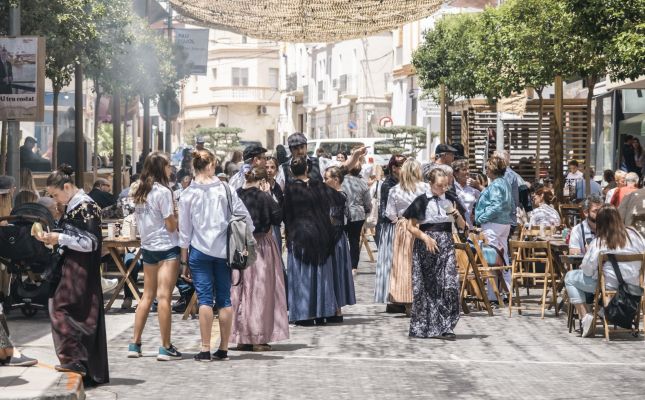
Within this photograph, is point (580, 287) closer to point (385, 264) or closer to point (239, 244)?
point (385, 264)

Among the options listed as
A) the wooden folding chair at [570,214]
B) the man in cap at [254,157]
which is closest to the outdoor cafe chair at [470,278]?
the man in cap at [254,157]

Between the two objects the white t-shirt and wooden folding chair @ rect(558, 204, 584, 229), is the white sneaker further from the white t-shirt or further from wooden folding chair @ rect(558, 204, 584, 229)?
wooden folding chair @ rect(558, 204, 584, 229)

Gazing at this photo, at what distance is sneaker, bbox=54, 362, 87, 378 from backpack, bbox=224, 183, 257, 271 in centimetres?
181

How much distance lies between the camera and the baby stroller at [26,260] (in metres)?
14.7

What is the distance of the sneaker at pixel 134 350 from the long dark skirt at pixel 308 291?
2.99 meters

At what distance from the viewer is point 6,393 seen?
30.6 ft

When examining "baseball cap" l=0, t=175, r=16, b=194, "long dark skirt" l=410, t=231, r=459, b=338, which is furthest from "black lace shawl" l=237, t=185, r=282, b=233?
"baseball cap" l=0, t=175, r=16, b=194

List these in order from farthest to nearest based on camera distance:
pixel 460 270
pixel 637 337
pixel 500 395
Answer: pixel 460 270 < pixel 637 337 < pixel 500 395

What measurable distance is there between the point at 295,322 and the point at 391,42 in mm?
57264

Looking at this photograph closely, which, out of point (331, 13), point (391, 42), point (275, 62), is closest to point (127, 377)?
point (331, 13)

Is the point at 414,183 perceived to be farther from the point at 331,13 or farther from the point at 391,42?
the point at 391,42

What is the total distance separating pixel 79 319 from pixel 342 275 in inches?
209

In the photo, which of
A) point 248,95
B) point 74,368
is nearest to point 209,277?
Result: point 74,368

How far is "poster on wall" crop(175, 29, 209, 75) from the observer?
5359cm
